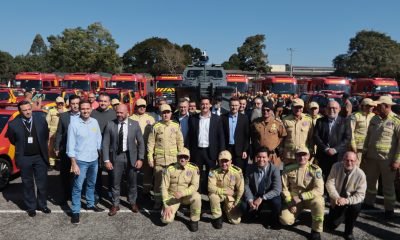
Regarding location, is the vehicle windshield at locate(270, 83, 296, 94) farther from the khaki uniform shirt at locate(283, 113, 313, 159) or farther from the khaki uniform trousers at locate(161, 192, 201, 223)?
the khaki uniform trousers at locate(161, 192, 201, 223)

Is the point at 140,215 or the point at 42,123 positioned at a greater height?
the point at 42,123

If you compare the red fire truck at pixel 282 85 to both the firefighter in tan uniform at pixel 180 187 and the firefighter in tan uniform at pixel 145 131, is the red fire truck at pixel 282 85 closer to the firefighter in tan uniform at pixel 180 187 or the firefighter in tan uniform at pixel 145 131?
the firefighter in tan uniform at pixel 145 131

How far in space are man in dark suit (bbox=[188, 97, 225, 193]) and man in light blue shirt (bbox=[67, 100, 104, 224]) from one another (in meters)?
1.60

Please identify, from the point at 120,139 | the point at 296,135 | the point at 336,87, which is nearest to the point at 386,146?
the point at 296,135

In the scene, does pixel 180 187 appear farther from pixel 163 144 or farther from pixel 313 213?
pixel 313 213

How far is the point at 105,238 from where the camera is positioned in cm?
513

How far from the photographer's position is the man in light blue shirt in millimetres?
5676

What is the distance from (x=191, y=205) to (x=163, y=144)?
116cm

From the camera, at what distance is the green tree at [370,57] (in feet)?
179

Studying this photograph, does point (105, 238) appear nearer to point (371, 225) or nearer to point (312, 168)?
point (312, 168)

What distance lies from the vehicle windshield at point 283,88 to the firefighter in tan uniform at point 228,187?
57.8ft

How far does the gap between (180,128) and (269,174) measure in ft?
5.70

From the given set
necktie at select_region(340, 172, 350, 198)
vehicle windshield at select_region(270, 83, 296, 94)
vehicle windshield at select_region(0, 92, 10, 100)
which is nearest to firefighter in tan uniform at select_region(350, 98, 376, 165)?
necktie at select_region(340, 172, 350, 198)

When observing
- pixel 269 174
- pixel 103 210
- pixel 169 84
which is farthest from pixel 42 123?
pixel 169 84
